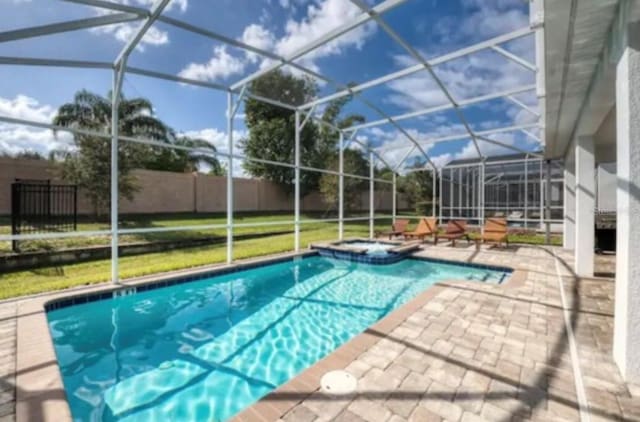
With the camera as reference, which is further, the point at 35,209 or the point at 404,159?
the point at 404,159

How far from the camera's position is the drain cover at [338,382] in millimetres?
2438

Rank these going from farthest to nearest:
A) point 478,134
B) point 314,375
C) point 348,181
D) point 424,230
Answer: point 348,181 < point 424,230 < point 478,134 < point 314,375

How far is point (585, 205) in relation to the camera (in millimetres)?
5566

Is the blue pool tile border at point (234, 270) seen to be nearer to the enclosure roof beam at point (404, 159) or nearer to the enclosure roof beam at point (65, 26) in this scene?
the enclosure roof beam at point (65, 26)

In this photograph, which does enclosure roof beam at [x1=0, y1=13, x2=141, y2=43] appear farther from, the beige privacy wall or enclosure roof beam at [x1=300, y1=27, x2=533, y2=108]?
the beige privacy wall

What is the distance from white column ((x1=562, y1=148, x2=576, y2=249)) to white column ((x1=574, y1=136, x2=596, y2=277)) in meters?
3.21

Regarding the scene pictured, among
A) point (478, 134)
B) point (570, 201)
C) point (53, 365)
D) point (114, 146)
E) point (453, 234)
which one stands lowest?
point (53, 365)

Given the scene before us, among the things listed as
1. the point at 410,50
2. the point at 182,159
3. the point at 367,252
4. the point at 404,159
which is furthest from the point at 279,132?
the point at 410,50

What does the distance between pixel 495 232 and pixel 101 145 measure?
1301 centimetres

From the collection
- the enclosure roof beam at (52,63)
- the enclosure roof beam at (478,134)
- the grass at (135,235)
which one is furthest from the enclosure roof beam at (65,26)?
the enclosure roof beam at (478,134)

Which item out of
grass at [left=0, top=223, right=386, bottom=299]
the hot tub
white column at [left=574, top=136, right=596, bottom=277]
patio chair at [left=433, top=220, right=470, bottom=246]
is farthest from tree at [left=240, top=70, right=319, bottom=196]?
white column at [left=574, top=136, right=596, bottom=277]

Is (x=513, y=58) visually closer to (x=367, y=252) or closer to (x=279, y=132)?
(x=367, y=252)

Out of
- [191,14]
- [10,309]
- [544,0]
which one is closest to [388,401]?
[544,0]

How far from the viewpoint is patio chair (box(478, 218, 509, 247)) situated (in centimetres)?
942
